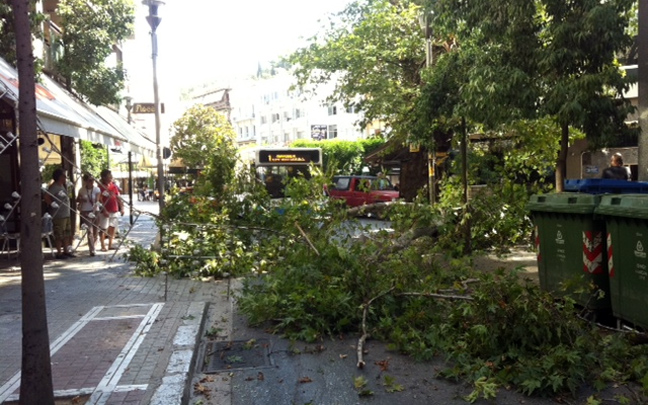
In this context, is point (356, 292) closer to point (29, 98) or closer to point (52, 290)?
point (29, 98)

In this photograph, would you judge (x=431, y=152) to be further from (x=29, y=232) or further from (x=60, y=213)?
(x=29, y=232)

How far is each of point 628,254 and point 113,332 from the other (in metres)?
5.37

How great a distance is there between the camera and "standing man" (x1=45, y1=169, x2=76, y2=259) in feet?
40.0

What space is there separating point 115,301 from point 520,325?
219 inches

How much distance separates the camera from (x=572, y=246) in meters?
7.02

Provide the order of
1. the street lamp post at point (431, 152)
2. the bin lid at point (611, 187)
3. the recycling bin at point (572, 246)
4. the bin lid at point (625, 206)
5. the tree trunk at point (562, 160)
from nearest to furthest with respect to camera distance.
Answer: the bin lid at point (625, 206)
the recycling bin at point (572, 246)
the bin lid at point (611, 187)
the tree trunk at point (562, 160)
the street lamp post at point (431, 152)

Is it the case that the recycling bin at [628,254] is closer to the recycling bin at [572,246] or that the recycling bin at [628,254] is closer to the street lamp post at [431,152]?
the recycling bin at [572,246]

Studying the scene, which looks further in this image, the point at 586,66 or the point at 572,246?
the point at 586,66

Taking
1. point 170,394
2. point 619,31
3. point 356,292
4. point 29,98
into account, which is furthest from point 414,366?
point 619,31

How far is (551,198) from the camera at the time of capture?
7.48 meters

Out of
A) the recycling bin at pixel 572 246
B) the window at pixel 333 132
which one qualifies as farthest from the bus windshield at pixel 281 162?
the window at pixel 333 132

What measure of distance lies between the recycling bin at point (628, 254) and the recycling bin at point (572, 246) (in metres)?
0.20

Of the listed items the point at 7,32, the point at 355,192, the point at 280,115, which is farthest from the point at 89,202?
the point at 280,115

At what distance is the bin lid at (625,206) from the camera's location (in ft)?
19.0
